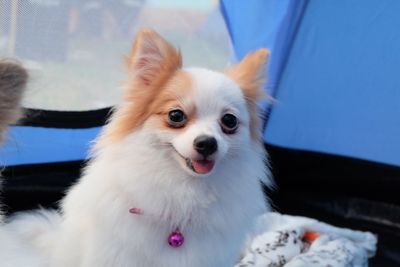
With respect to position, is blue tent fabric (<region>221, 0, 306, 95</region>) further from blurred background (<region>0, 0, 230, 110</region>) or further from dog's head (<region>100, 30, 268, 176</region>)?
dog's head (<region>100, 30, 268, 176</region>)

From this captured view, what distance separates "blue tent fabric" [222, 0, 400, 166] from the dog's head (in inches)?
32.4

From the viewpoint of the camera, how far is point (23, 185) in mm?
2637

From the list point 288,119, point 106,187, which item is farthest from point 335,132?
point 106,187

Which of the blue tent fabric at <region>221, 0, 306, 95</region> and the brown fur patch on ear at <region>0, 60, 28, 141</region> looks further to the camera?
the blue tent fabric at <region>221, 0, 306, 95</region>

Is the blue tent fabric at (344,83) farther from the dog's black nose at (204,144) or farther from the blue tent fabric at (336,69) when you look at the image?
the dog's black nose at (204,144)

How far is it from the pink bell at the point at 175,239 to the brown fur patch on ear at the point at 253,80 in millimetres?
479

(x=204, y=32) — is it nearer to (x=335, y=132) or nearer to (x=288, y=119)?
(x=288, y=119)

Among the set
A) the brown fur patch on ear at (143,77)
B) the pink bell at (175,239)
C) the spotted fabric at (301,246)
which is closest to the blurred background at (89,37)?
the brown fur patch on ear at (143,77)

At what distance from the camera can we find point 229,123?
1.81 metres

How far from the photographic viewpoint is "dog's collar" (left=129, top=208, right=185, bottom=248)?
1.80 m

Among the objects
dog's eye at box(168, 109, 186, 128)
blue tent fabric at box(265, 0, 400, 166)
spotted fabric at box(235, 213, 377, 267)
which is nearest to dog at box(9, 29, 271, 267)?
dog's eye at box(168, 109, 186, 128)

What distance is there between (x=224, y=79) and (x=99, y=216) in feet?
2.21

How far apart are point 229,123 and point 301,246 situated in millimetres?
1130

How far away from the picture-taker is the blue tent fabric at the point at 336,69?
8.75 feet
